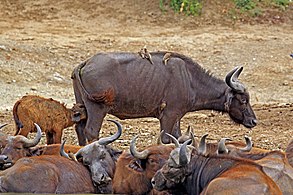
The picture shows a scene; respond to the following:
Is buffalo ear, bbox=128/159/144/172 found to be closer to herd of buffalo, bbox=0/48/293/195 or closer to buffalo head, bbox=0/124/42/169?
herd of buffalo, bbox=0/48/293/195

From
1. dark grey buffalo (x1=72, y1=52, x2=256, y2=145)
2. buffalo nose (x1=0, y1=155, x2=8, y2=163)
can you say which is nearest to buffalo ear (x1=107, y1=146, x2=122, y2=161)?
buffalo nose (x1=0, y1=155, x2=8, y2=163)

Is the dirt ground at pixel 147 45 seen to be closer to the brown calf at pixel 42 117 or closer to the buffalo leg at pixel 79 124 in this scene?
the brown calf at pixel 42 117

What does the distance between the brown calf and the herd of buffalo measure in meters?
0.02

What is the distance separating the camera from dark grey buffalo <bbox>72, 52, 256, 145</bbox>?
14430 mm

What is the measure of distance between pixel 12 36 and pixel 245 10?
768cm

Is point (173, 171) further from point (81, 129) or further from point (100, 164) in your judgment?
point (81, 129)

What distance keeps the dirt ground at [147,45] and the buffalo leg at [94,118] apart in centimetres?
235

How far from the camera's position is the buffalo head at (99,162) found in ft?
37.1

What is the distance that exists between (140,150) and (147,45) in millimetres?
14637

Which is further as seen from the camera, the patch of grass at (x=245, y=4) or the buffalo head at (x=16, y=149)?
the patch of grass at (x=245, y=4)

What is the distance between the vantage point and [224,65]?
2475cm

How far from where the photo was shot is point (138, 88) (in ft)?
48.2

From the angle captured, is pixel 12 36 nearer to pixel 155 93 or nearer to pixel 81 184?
pixel 155 93

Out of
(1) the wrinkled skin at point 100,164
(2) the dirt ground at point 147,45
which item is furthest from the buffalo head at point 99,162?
(2) the dirt ground at point 147,45
